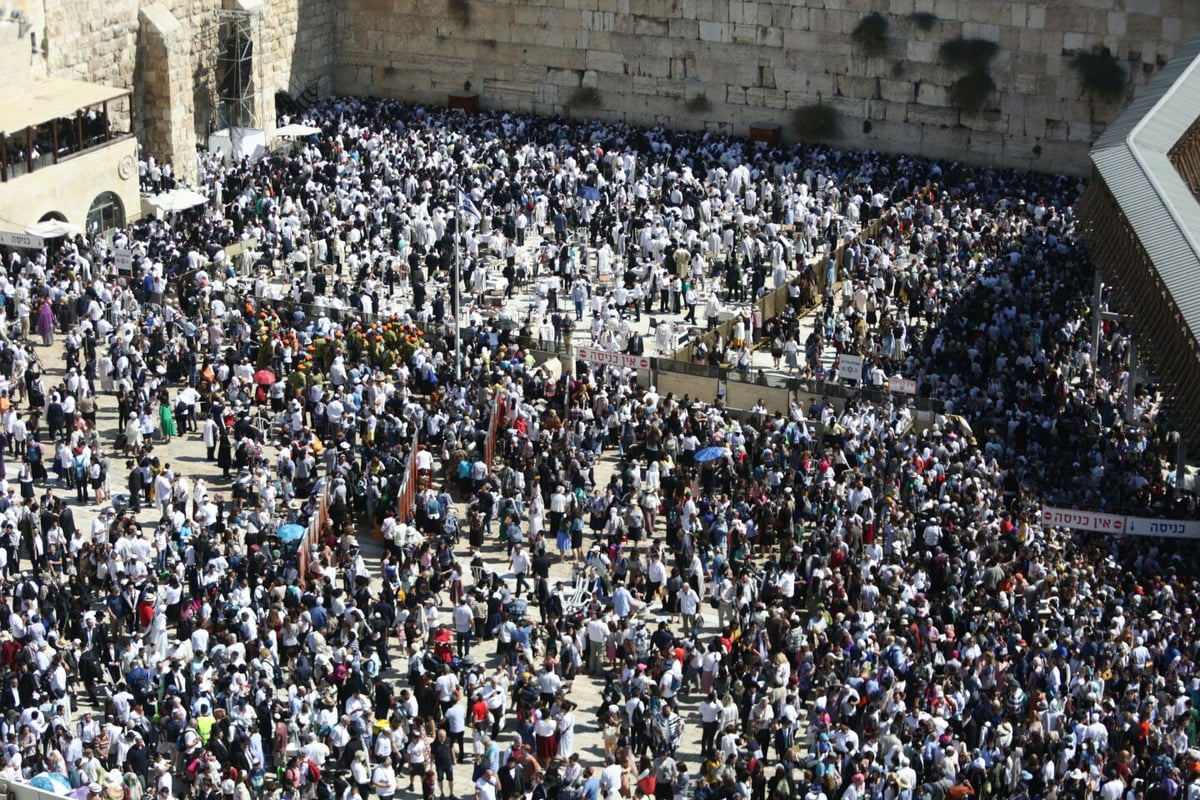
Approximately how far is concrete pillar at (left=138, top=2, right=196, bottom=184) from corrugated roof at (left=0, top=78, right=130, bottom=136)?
12.9 ft

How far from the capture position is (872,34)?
6062 centimetres

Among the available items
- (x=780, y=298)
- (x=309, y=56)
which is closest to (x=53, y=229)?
(x=780, y=298)

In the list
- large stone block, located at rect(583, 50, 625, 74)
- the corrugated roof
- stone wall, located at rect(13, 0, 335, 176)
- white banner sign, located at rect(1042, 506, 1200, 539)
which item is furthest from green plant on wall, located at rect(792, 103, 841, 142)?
white banner sign, located at rect(1042, 506, 1200, 539)

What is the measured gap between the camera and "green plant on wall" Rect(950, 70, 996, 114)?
59.7 metres

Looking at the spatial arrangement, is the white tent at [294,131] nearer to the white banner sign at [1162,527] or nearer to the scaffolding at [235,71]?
the scaffolding at [235,71]

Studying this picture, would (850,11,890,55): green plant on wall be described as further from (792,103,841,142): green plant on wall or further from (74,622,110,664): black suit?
(74,622,110,664): black suit

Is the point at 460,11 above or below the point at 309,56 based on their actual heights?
above

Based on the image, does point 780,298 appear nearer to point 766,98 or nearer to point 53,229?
point 766,98

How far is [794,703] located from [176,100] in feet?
106

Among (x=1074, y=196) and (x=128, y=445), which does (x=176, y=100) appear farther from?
(x=1074, y=196)

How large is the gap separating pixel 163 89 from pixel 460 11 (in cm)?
1233

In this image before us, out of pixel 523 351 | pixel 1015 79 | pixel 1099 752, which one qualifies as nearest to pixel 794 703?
pixel 1099 752

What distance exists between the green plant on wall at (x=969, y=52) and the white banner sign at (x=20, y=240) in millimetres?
26883

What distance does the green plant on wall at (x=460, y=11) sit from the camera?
65.1 meters
